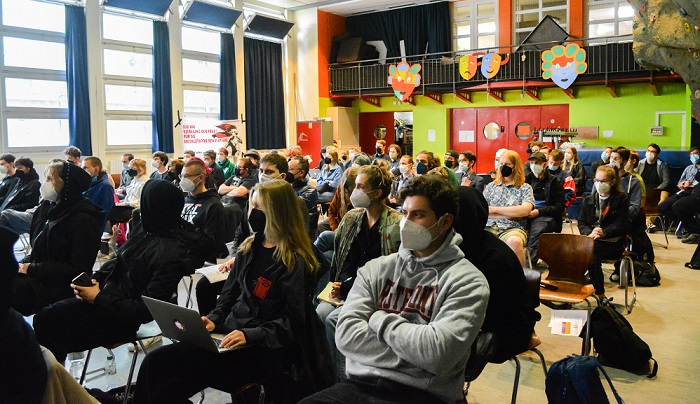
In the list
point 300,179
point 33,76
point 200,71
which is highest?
point 200,71

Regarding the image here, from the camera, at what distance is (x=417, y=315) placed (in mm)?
2240

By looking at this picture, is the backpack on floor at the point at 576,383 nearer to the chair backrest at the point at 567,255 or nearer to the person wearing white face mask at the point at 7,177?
the chair backrest at the point at 567,255

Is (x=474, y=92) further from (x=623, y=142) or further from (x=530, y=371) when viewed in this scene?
(x=530, y=371)

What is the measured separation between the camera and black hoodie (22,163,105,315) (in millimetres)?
3488

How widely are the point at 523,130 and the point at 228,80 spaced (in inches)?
302

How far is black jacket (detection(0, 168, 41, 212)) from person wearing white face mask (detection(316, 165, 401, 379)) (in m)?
5.65

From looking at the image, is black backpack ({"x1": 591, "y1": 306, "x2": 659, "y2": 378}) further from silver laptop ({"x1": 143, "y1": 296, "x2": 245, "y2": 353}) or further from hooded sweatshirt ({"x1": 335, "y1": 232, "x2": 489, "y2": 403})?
silver laptop ({"x1": 143, "y1": 296, "x2": 245, "y2": 353})

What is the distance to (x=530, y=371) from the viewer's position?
3975mm

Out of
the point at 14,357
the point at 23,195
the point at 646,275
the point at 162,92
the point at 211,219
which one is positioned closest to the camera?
the point at 14,357

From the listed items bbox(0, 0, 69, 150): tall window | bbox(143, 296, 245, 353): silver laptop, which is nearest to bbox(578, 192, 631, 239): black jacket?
bbox(143, 296, 245, 353): silver laptop

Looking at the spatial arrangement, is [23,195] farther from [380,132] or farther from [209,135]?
[380,132]

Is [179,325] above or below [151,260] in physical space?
below

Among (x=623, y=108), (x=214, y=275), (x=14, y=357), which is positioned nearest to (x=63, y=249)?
(x=214, y=275)

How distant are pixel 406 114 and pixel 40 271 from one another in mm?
16193
